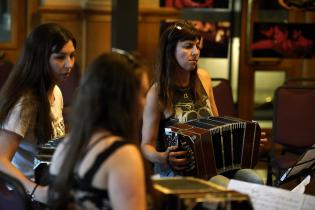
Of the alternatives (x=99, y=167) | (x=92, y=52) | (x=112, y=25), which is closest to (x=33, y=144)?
(x=99, y=167)

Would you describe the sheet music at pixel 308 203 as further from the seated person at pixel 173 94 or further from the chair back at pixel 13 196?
the chair back at pixel 13 196

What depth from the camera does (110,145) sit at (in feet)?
6.89

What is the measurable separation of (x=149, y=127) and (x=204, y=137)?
1.40 ft

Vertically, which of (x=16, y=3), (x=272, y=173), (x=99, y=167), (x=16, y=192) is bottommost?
(x=272, y=173)

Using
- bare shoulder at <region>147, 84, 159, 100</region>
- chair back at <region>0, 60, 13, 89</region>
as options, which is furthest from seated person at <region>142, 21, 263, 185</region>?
chair back at <region>0, 60, 13, 89</region>

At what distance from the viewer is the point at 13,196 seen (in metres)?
2.72

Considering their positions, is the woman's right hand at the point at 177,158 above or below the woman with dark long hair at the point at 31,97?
below

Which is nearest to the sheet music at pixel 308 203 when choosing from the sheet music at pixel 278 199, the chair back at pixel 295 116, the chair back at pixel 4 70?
the sheet music at pixel 278 199

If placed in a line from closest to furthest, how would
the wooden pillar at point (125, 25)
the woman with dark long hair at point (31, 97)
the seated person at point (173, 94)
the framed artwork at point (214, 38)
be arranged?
the woman with dark long hair at point (31, 97)
the seated person at point (173, 94)
the wooden pillar at point (125, 25)
the framed artwork at point (214, 38)

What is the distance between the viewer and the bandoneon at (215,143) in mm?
3170

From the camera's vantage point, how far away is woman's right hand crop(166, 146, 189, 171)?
10.5 ft

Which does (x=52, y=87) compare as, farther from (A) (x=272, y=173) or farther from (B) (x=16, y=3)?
(B) (x=16, y=3)

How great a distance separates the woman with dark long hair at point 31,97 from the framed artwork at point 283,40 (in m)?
3.23

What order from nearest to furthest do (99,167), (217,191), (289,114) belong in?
1. (99,167)
2. (217,191)
3. (289,114)
